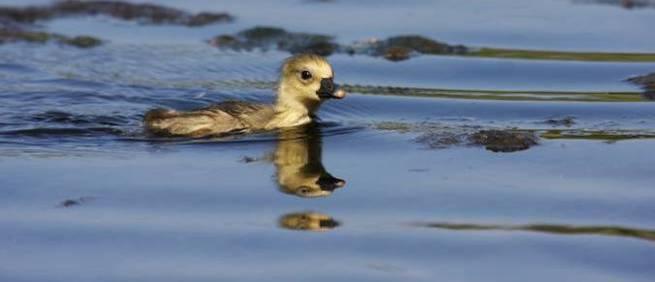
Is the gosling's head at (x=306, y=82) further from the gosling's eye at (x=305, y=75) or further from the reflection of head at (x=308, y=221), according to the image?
the reflection of head at (x=308, y=221)

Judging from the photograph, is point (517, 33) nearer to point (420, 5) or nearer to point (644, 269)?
point (420, 5)

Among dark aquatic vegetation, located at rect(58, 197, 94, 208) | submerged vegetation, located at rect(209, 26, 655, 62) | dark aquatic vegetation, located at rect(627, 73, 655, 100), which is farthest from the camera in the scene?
submerged vegetation, located at rect(209, 26, 655, 62)

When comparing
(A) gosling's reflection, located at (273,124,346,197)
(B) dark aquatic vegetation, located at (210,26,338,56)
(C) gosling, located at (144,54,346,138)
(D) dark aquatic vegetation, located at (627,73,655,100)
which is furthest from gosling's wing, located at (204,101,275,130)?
(D) dark aquatic vegetation, located at (627,73,655,100)

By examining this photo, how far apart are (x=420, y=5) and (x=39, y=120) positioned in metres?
6.29

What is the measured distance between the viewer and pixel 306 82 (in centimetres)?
1380

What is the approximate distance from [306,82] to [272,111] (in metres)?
0.41

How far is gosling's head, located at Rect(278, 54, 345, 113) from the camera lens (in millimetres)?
13648

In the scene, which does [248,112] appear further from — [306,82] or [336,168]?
[336,168]

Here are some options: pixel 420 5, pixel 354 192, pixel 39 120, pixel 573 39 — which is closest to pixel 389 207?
pixel 354 192

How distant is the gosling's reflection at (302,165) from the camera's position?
11.2 m

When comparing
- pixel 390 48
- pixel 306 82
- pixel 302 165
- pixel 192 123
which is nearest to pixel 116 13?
pixel 390 48

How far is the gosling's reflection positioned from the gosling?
192 millimetres

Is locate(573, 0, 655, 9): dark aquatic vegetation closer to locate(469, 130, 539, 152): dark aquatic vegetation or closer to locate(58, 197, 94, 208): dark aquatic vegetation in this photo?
locate(469, 130, 539, 152): dark aquatic vegetation

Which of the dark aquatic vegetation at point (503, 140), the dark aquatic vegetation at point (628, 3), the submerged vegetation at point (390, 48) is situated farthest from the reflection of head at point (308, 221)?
the dark aquatic vegetation at point (628, 3)
